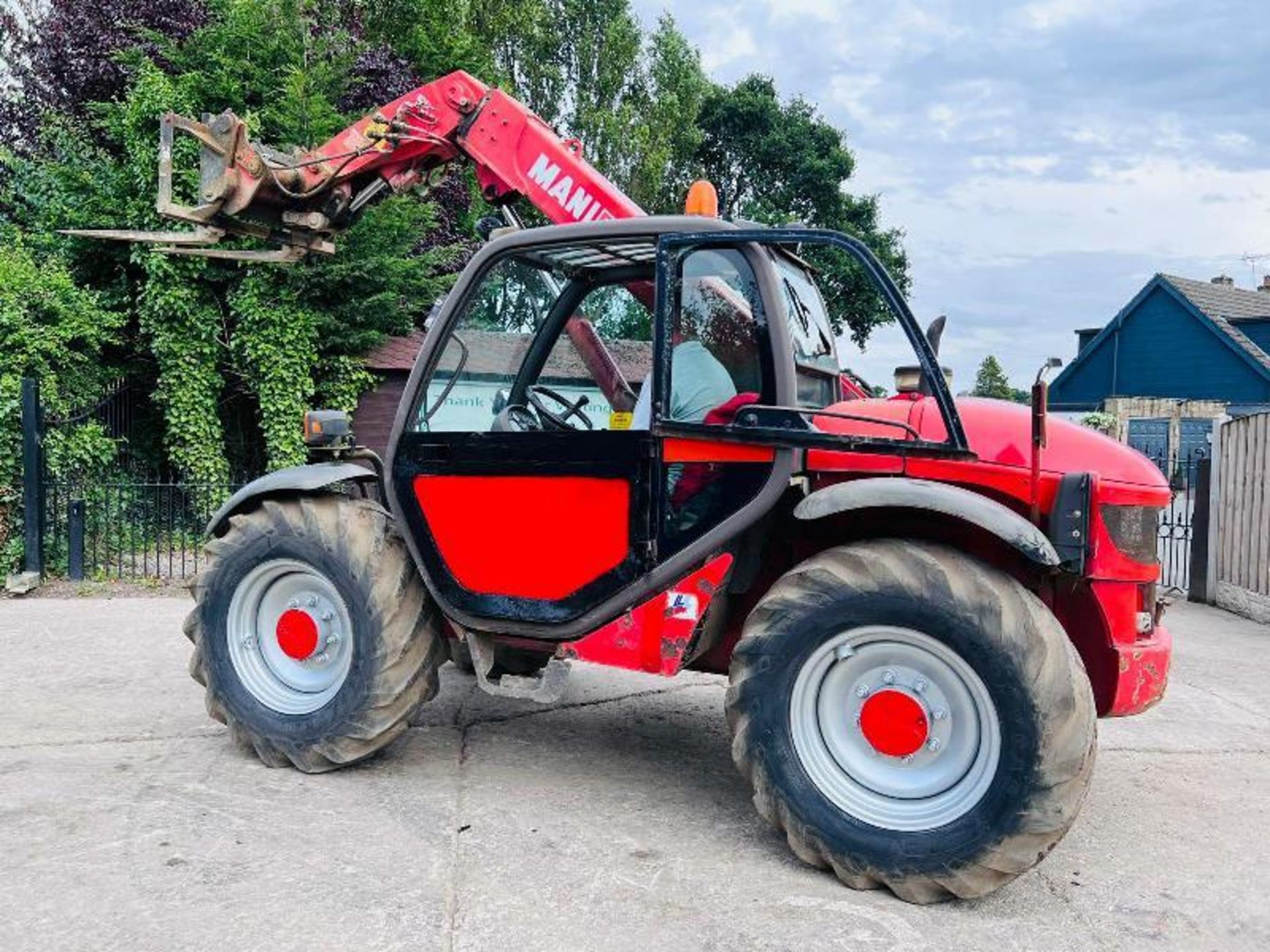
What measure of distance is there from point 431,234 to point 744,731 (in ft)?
42.2

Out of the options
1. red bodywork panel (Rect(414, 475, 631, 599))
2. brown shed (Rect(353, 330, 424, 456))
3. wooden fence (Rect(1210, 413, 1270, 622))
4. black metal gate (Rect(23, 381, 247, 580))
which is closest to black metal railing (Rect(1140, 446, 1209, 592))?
wooden fence (Rect(1210, 413, 1270, 622))

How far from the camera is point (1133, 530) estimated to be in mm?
3322

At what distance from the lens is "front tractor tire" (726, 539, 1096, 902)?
2.93m

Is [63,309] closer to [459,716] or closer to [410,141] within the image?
[410,141]

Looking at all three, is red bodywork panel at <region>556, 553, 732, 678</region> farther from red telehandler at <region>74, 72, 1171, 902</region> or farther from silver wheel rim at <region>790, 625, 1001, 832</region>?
silver wheel rim at <region>790, 625, 1001, 832</region>

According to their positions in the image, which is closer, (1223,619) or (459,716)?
(459,716)

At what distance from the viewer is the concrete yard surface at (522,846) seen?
2.85m

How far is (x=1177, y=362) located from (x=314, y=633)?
34.9m

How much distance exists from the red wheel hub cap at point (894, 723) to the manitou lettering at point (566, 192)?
2.75 m

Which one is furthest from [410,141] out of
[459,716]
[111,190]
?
[111,190]

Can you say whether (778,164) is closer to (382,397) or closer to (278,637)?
(382,397)

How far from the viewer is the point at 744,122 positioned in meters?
27.6

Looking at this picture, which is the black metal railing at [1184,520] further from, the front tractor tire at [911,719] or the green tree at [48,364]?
the green tree at [48,364]

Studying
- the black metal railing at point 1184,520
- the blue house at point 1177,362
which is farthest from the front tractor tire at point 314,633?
the blue house at point 1177,362
